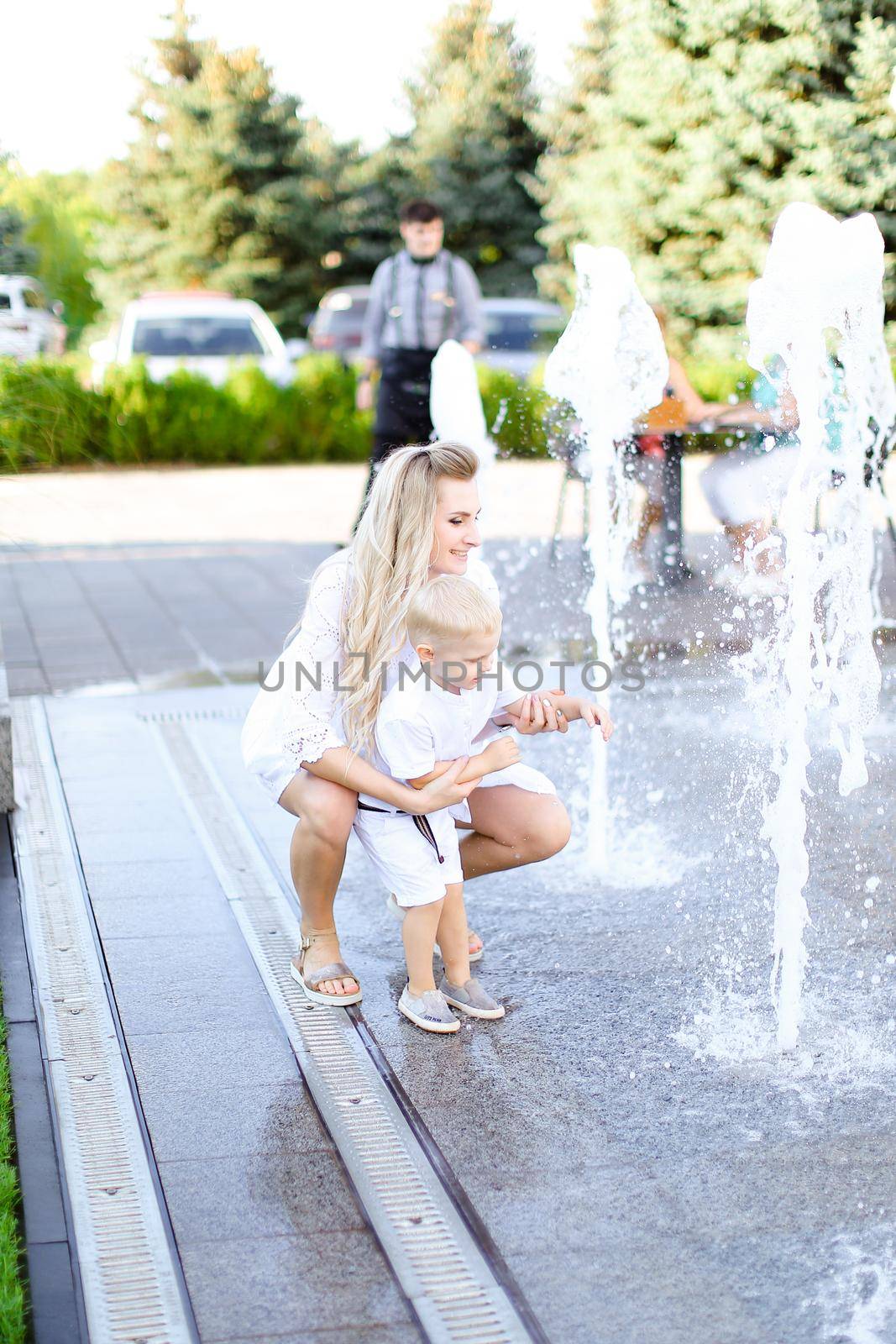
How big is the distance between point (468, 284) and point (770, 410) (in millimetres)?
2473

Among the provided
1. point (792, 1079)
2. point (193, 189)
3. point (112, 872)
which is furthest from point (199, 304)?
point (193, 189)

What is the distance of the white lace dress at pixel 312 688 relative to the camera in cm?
335

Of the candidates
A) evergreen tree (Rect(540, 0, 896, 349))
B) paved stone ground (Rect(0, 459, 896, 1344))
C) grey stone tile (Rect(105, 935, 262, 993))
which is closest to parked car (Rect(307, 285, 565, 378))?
evergreen tree (Rect(540, 0, 896, 349))

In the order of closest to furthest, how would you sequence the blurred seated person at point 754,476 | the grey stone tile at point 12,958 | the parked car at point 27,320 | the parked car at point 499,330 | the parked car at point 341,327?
the grey stone tile at point 12,958
the parked car at point 27,320
the blurred seated person at point 754,476
the parked car at point 499,330
the parked car at point 341,327

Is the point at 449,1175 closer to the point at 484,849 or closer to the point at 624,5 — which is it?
the point at 484,849

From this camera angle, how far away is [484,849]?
12.0ft

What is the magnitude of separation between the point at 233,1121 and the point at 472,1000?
27.1 inches

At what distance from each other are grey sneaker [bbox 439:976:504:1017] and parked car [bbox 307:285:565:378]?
534 inches

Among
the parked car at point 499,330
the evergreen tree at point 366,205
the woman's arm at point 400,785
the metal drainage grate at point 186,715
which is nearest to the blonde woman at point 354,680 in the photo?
the woman's arm at point 400,785

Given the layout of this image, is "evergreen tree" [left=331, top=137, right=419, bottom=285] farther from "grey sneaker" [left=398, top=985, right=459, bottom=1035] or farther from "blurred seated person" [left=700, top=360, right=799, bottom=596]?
"grey sneaker" [left=398, top=985, right=459, bottom=1035]

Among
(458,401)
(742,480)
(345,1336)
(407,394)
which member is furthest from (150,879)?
(407,394)

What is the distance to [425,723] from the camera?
10.5 feet

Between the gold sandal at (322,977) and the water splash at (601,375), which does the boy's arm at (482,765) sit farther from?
the water splash at (601,375)

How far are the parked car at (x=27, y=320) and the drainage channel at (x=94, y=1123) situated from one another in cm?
148
